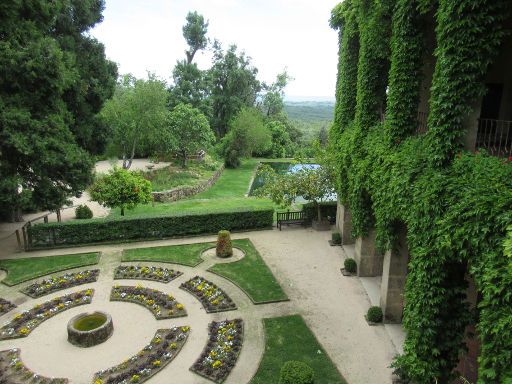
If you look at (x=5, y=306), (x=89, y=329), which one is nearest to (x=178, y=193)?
(x=5, y=306)

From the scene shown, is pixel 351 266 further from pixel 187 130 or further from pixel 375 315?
pixel 187 130

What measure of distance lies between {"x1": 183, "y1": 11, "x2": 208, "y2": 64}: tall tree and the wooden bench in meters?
43.8

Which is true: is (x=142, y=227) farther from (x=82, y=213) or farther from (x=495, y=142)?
(x=495, y=142)

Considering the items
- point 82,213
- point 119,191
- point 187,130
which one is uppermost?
point 187,130

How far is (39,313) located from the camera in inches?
570

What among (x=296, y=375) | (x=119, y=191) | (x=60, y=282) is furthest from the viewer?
(x=119, y=191)

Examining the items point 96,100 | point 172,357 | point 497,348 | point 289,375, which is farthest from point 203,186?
point 497,348

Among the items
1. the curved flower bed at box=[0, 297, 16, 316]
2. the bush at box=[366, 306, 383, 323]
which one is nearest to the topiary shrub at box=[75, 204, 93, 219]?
the curved flower bed at box=[0, 297, 16, 316]

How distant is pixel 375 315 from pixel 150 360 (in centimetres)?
802

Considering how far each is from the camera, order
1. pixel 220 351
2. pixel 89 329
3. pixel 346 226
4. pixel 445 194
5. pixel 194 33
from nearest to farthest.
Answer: pixel 445 194 < pixel 220 351 < pixel 89 329 < pixel 346 226 < pixel 194 33

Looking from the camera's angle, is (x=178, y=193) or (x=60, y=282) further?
(x=178, y=193)

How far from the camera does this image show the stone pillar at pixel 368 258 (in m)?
17.3

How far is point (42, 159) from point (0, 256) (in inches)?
258

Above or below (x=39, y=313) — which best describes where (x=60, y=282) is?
above
